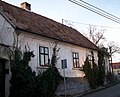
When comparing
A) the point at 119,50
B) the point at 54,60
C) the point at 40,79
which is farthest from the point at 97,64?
the point at 119,50

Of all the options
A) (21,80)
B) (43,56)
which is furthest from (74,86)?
(21,80)

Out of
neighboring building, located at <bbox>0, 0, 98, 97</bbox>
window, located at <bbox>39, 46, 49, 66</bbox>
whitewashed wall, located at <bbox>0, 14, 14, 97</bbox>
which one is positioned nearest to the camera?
whitewashed wall, located at <bbox>0, 14, 14, 97</bbox>

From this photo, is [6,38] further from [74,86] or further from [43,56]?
[74,86]

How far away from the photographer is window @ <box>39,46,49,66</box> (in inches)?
822

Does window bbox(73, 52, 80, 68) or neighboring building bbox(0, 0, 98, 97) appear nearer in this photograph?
neighboring building bbox(0, 0, 98, 97)

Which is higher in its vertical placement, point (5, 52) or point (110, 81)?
point (5, 52)

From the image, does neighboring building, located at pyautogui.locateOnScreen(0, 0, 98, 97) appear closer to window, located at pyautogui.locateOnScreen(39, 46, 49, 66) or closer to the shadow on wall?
window, located at pyautogui.locateOnScreen(39, 46, 49, 66)

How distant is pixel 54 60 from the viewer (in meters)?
21.5

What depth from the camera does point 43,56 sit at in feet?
69.8

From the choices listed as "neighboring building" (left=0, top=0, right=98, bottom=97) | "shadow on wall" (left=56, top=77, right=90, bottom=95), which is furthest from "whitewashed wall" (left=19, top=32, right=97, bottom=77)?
"shadow on wall" (left=56, top=77, right=90, bottom=95)

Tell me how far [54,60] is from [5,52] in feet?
16.4

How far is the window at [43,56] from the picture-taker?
20878mm

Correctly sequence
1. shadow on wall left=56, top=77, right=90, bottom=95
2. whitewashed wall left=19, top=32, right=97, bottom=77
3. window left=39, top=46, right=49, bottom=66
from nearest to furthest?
whitewashed wall left=19, top=32, right=97, bottom=77 < window left=39, top=46, right=49, bottom=66 < shadow on wall left=56, top=77, right=90, bottom=95

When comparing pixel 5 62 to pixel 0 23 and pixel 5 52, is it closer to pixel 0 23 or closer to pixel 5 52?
pixel 5 52
